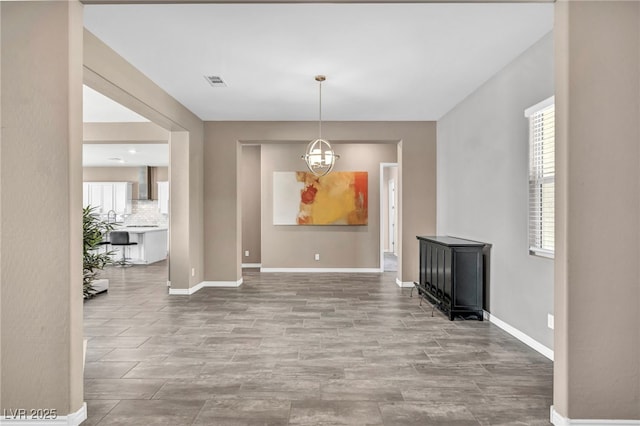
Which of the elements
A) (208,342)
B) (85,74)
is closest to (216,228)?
(208,342)

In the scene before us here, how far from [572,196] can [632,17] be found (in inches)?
41.3

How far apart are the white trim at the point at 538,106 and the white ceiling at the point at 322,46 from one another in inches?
22.5

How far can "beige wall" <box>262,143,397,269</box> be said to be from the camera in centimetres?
805

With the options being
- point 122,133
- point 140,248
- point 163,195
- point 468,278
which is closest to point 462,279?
point 468,278

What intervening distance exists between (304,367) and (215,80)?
10.7ft

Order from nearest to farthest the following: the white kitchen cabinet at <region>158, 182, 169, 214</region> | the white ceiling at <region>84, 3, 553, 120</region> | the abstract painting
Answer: the white ceiling at <region>84, 3, 553, 120</region> < the abstract painting < the white kitchen cabinet at <region>158, 182, 169, 214</region>

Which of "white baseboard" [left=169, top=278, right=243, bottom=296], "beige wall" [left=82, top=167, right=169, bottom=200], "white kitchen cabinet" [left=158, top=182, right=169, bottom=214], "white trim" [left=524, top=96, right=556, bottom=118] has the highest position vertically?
"beige wall" [left=82, top=167, right=169, bottom=200]

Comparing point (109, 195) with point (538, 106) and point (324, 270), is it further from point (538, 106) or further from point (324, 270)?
point (538, 106)

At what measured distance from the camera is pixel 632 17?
2.20 meters

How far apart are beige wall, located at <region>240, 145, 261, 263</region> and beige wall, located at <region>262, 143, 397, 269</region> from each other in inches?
25.4

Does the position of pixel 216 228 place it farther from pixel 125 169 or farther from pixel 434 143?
pixel 125 169

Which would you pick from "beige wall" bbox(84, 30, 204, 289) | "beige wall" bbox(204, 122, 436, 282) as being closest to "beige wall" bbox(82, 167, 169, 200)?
"beige wall" bbox(204, 122, 436, 282)

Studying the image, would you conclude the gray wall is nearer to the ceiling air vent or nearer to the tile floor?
the tile floor

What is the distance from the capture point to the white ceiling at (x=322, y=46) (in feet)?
9.87
